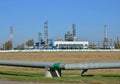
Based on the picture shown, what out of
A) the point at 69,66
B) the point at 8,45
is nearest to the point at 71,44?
the point at 8,45

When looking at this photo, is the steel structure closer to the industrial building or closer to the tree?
the tree

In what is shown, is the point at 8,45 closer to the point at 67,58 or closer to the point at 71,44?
the point at 71,44

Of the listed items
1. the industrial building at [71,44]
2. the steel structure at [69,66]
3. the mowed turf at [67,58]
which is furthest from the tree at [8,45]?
the steel structure at [69,66]

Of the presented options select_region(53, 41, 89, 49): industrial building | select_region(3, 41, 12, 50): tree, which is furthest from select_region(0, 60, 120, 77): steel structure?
select_region(53, 41, 89, 49): industrial building

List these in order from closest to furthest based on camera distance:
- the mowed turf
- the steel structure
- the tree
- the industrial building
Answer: the steel structure, the mowed turf, the tree, the industrial building

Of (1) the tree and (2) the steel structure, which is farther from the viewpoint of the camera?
(1) the tree

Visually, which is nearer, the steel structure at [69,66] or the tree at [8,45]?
the steel structure at [69,66]

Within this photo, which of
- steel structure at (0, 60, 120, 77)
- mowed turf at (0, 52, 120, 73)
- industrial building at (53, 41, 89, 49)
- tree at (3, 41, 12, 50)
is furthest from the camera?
industrial building at (53, 41, 89, 49)

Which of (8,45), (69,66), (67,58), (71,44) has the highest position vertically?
(71,44)

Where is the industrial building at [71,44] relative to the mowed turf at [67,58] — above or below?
above

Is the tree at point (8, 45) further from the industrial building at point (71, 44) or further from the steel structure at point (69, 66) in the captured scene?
the steel structure at point (69, 66)

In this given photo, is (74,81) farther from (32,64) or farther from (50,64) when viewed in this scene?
(32,64)

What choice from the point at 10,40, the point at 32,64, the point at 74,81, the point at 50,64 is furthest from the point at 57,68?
the point at 10,40

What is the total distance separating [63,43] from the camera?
7515 inches
